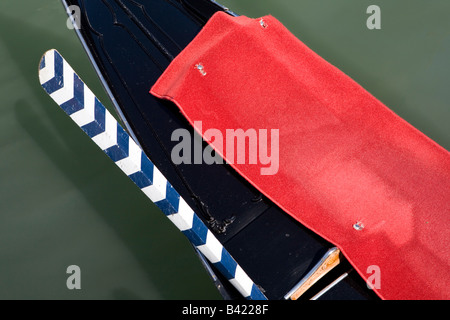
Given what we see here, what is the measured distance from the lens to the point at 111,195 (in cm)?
350

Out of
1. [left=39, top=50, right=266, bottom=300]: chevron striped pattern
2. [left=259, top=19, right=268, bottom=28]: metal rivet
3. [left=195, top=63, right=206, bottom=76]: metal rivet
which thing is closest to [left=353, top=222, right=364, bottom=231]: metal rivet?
[left=39, top=50, right=266, bottom=300]: chevron striped pattern

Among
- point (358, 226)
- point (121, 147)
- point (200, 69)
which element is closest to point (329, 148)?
point (358, 226)

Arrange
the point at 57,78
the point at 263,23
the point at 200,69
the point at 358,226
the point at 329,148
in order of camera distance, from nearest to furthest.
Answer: the point at 57,78, the point at 358,226, the point at 329,148, the point at 200,69, the point at 263,23

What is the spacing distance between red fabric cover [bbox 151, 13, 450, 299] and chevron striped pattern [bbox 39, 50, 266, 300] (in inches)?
19.3

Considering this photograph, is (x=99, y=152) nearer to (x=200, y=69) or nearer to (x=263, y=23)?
(x=200, y=69)

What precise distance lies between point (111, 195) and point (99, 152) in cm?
34

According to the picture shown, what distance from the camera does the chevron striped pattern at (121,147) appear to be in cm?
231

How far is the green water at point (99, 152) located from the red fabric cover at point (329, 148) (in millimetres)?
832

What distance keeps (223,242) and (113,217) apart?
1.03m

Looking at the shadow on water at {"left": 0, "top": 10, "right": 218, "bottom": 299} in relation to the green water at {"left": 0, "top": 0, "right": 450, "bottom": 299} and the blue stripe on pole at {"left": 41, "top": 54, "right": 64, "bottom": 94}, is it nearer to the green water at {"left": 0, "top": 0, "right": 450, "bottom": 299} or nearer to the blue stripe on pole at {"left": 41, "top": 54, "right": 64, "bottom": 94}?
the green water at {"left": 0, "top": 0, "right": 450, "bottom": 299}

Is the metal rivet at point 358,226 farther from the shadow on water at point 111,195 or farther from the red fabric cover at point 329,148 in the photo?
the shadow on water at point 111,195

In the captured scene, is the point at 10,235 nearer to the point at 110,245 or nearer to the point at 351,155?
the point at 110,245

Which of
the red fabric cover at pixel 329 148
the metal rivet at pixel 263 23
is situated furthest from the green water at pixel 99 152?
the metal rivet at pixel 263 23
